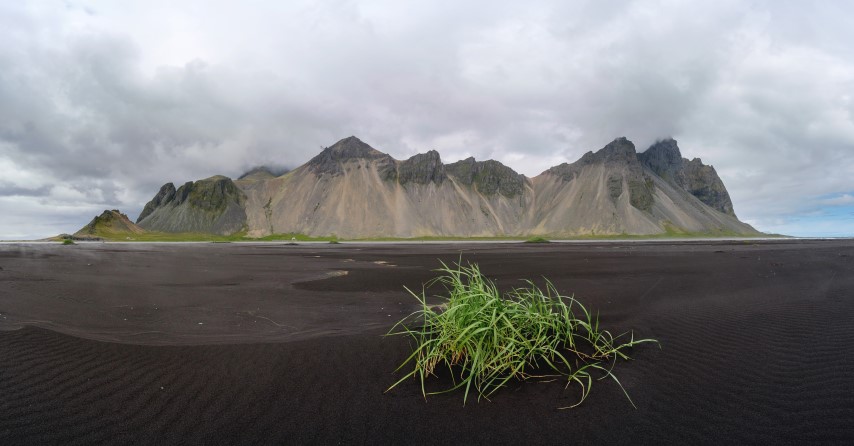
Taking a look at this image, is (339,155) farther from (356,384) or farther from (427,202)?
(356,384)

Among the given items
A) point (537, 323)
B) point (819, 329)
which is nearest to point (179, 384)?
point (537, 323)

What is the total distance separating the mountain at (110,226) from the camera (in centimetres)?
14875

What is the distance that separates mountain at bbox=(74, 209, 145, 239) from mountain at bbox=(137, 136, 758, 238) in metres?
10.9

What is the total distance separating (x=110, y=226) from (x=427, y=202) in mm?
130545

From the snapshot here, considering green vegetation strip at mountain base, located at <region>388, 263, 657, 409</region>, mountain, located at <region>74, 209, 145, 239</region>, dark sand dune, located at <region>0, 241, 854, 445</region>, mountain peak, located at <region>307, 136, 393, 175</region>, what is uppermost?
mountain peak, located at <region>307, 136, 393, 175</region>

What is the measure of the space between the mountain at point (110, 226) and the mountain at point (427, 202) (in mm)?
10891

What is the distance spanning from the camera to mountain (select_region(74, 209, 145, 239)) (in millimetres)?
148750

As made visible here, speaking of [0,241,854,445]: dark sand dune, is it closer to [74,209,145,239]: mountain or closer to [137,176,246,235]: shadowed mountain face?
[137,176,246,235]: shadowed mountain face

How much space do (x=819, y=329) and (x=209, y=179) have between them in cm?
21057

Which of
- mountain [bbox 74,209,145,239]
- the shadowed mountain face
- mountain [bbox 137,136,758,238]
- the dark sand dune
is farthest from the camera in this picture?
the shadowed mountain face

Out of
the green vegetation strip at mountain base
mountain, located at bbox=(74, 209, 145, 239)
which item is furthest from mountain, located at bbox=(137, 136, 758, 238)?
the green vegetation strip at mountain base

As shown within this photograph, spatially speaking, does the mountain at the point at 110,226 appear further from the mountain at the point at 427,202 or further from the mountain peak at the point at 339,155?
the mountain peak at the point at 339,155

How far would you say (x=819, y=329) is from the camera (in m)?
8.51

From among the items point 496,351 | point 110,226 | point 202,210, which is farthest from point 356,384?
point 110,226
